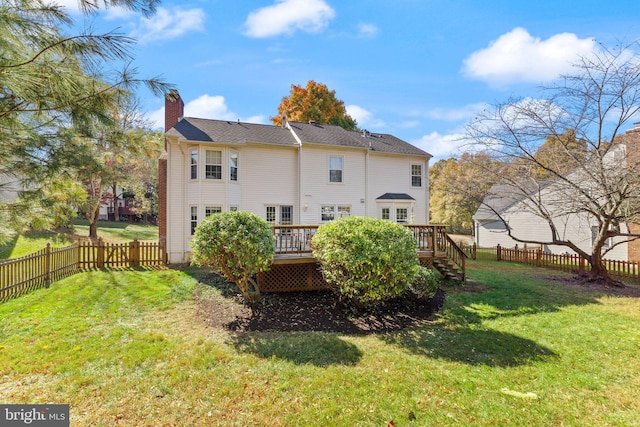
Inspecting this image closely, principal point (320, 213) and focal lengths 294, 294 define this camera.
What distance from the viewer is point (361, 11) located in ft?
32.5

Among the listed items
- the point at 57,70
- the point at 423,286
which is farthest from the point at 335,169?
the point at 57,70

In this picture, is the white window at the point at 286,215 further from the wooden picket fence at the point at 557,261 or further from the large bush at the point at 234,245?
the wooden picket fence at the point at 557,261

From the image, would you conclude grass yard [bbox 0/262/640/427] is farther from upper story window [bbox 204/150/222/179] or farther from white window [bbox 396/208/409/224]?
white window [bbox 396/208/409/224]

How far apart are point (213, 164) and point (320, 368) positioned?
1183 cm

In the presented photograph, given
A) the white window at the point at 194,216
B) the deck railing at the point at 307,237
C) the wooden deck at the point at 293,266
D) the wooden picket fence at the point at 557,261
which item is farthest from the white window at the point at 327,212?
the wooden picket fence at the point at 557,261

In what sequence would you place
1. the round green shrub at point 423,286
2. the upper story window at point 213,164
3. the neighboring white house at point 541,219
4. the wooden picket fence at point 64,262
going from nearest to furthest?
the wooden picket fence at point 64,262, the round green shrub at point 423,286, the neighboring white house at point 541,219, the upper story window at point 213,164

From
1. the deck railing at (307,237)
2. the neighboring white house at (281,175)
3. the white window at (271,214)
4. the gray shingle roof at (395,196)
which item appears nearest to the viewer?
the deck railing at (307,237)

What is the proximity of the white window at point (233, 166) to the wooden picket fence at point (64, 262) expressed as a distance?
446 cm

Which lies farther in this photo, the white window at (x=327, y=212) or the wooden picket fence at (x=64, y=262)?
the white window at (x=327, y=212)

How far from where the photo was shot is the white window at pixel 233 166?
14.5m

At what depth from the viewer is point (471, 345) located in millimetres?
5953

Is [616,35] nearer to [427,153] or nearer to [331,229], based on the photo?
[427,153]

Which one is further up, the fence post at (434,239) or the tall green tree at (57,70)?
the tall green tree at (57,70)

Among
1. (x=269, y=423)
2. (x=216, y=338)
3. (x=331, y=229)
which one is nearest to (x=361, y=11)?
(x=331, y=229)
